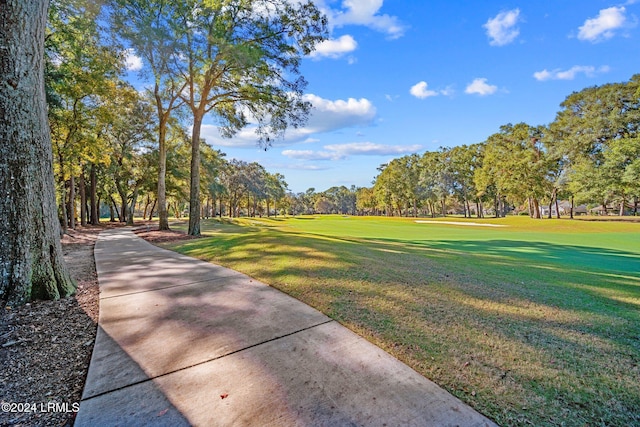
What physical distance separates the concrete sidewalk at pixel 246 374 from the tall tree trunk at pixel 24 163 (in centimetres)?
112

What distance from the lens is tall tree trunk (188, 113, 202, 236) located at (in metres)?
11.8

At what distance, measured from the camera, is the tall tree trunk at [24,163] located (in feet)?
11.6

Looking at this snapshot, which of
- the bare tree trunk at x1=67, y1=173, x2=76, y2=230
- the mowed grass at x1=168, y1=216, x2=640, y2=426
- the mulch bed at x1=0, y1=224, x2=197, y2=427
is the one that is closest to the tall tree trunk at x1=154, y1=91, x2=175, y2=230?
the bare tree trunk at x1=67, y1=173, x2=76, y2=230

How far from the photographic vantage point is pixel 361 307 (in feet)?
11.6

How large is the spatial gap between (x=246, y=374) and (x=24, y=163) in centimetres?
394

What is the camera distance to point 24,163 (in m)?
3.70

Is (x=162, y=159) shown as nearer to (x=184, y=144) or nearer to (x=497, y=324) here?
(x=184, y=144)

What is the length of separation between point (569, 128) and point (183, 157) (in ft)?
127

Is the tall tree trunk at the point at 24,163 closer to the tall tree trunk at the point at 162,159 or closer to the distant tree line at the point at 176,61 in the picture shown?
the distant tree line at the point at 176,61

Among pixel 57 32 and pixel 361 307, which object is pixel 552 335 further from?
pixel 57 32

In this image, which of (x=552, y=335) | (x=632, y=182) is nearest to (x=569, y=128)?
(x=632, y=182)

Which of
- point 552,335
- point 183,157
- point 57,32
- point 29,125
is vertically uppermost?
point 57,32

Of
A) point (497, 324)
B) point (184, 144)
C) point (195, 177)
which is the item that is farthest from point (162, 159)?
point (497, 324)

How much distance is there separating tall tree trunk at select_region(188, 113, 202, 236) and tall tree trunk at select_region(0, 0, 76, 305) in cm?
781
